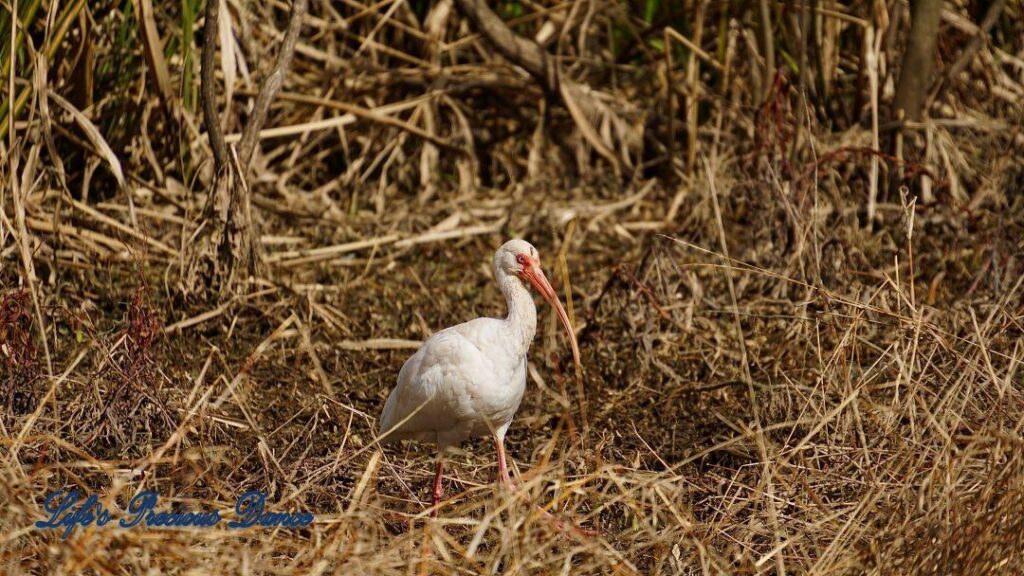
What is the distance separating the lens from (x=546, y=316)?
6293mm

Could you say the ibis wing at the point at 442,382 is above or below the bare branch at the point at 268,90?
below

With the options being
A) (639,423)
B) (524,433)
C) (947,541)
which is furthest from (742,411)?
(947,541)

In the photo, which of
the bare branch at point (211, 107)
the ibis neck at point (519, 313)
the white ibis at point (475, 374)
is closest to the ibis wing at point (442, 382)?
the white ibis at point (475, 374)

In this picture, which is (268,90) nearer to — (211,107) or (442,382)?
(211,107)

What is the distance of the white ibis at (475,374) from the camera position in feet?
14.8

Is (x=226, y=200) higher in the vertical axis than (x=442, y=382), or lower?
higher

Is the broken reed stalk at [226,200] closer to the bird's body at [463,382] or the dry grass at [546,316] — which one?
the dry grass at [546,316]

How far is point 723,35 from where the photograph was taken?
7.48 m

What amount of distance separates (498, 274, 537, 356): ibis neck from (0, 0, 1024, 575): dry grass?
42 centimetres

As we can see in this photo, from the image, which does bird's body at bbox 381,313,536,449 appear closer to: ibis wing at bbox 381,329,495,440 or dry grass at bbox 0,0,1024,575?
ibis wing at bbox 381,329,495,440

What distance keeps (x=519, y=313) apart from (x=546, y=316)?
161 cm

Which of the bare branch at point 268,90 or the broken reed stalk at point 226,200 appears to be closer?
the broken reed stalk at point 226,200

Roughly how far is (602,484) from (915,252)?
2.93 metres

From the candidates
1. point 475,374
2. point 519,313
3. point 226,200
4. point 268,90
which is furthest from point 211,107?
point 475,374
